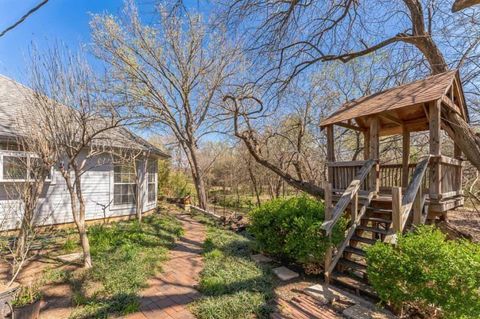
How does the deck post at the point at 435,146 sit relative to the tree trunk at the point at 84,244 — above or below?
above

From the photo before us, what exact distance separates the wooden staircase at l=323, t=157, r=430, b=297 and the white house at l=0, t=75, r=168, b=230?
6.47 m

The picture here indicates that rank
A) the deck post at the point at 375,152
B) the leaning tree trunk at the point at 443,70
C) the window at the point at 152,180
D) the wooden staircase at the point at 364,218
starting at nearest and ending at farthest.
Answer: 1. the wooden staircase at the point at 364,218
2. the leaning tree trunk at the point at 443,70
3. the deck post at the point at 375,152
4. the window at the point at 152,180

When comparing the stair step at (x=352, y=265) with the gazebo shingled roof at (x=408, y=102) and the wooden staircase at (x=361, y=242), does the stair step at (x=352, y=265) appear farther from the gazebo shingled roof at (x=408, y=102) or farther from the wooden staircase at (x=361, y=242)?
the gazebo shingled roof at (x=408, y=102)

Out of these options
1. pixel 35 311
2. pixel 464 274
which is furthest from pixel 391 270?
pixel 35 311

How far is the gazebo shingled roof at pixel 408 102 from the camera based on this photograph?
16.4ft

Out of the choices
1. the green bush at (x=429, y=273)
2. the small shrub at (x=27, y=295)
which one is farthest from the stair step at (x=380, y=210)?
the small shrub at (x=27, y=295)

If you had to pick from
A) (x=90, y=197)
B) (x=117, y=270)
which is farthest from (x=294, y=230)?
(x=90, y=197)

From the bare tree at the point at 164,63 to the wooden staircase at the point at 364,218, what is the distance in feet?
24.9

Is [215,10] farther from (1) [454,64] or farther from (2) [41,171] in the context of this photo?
(1) [454,64]

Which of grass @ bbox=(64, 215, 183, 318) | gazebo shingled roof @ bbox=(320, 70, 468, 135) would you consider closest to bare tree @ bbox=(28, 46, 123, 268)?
grass @ bbox=(64, 215, 183, 318)

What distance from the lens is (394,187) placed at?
4.13 meters

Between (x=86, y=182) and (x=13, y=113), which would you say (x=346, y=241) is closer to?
(x=86, y=182)

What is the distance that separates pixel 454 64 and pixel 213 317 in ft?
25.7

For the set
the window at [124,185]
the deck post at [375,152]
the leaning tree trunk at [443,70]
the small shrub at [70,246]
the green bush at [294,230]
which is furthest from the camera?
the window at [124,185]
